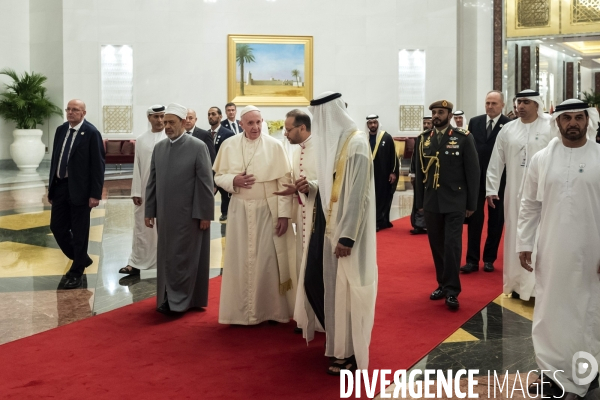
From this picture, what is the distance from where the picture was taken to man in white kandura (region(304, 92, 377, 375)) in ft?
12.1

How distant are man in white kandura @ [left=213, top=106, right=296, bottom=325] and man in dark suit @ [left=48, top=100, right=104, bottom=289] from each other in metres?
1.62

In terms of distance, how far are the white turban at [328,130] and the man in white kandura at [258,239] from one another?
3.25 ft

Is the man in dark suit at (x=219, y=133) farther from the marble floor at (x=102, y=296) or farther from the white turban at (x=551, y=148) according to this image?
the white turban at (x=551, y=148)

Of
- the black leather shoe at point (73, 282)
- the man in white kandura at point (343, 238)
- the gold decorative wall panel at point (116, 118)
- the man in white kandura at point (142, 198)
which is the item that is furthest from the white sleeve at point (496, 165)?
the gold decorative wall panel at point (116, 118)

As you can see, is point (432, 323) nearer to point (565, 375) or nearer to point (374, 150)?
point (565, 375)

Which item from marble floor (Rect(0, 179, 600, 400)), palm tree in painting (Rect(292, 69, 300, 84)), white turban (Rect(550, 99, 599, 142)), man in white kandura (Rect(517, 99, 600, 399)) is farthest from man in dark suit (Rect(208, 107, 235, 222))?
palm tree in painting (Rect(292, 69, 300, 84))

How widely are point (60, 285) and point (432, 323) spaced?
10.9ft

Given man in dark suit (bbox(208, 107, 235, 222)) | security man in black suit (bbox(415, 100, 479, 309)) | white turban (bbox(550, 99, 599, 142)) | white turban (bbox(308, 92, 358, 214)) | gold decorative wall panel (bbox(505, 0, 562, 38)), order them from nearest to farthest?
white turban (bbox(550, 99, 599, 142)), white turban (bbox(308, 92, 358, 214)), security man in black suit (bbox(415, 100, 479, 309)), man in dark suit (bbox(208, 107, 235, 222)), gold decorative wall panel (bbox(505, 0, 562, 38))

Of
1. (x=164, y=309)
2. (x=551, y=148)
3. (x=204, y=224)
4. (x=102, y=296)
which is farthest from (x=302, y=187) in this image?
(x=102, y=296)

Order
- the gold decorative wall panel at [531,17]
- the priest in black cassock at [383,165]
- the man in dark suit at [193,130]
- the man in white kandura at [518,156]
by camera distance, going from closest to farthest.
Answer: the man in white kandura at [518,156] < the man in dark suit at [193,130] < the priest in black cassock at [383,165] < the gold decorative wall panel at [531,17]

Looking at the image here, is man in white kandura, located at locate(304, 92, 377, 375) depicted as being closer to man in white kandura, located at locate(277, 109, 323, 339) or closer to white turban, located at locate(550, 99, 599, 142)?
Result: man in white kandura, located at locate(277, 109, 323, 339)

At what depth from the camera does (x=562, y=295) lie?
3.37 meters

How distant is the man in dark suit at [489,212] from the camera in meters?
6.40

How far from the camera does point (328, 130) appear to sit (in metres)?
3.84
